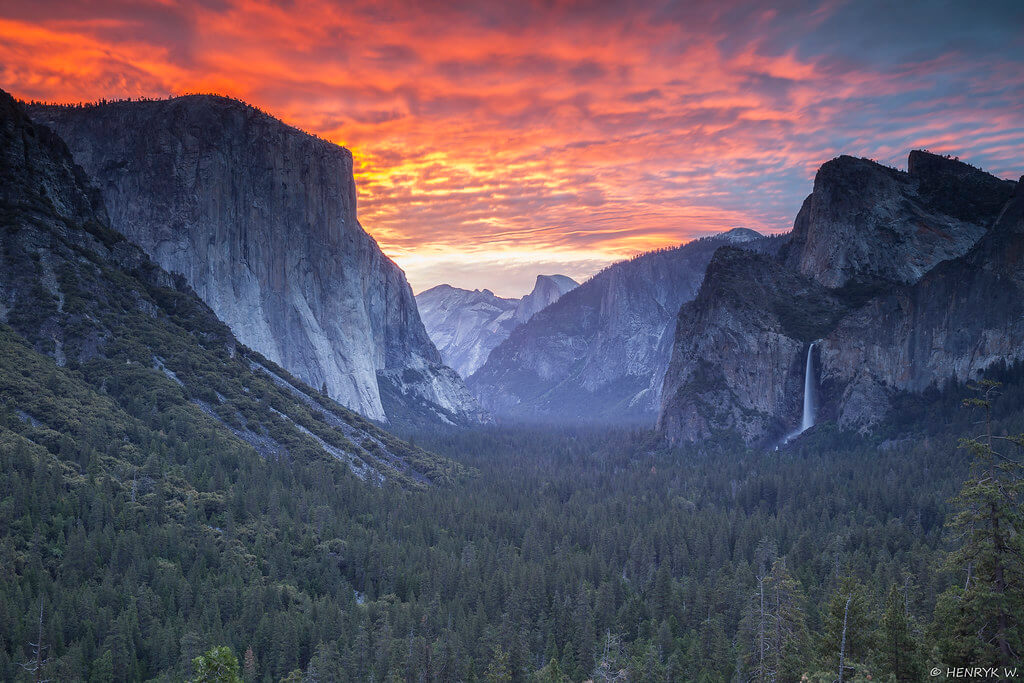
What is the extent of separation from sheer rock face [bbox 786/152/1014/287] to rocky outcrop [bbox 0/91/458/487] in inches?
4513

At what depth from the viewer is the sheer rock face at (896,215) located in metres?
174

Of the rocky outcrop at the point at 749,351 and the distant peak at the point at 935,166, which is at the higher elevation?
the distant peak at the point at 935,166

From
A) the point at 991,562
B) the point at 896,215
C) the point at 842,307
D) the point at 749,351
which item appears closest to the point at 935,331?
the point at 842,307

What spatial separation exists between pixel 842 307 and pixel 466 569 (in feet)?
441

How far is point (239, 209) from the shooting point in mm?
161375

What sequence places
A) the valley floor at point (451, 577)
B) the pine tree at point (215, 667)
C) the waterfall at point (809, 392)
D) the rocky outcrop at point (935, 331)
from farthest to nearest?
the waterfall at point (809, 392), the rocky outcrop at point (935, 331), the valley floor at point (451, 577), the pine tree at point (215, 667)

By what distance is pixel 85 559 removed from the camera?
62.2 m

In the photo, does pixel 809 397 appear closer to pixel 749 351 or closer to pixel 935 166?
pixel 749 351

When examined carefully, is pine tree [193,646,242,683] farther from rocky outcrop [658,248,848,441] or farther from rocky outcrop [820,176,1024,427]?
rocky outcrop [658,248,848,441]

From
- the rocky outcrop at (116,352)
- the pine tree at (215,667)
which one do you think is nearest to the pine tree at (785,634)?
the pine tree at (215,667)

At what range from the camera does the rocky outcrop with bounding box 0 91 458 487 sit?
86.5 meters

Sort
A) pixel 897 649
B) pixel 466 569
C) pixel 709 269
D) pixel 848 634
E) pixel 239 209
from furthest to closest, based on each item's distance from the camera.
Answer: pixel 709 269 → pixel 239 209 → pixel 466 569 → pixel 848 634 → pixel 897 649

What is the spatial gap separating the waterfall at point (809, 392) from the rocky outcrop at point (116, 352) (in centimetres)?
8810

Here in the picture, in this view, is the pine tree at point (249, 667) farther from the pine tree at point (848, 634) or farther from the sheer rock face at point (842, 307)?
the sheer rock face at point (842, 307)
